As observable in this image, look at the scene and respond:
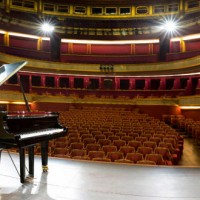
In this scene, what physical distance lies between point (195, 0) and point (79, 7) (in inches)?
261

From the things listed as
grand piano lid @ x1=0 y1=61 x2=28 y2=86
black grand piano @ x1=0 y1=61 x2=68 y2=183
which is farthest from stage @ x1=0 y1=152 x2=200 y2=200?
grand piano lid @ x1=0 y1=61 x2=28 y2=86

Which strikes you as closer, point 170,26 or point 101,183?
point 101,183

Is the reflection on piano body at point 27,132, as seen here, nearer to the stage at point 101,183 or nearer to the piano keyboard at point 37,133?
the piano keyboard at point 37,133

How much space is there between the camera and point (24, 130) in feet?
8.62

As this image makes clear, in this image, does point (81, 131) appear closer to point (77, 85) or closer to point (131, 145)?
point (131, 145)

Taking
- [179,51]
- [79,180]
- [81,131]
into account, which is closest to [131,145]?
[81,131]

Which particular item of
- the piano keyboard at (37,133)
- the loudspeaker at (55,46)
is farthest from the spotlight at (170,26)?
the piano keyboard at (37,133)

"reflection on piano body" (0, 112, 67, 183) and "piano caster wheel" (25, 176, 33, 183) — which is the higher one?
"reflection on piano body" (0, 112, 67, 183)

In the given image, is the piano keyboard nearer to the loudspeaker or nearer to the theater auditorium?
the theater auditorium

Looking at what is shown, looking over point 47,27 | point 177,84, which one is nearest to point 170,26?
point 177,84

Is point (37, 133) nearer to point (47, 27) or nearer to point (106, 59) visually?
point (47, 27)

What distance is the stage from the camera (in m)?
2.22

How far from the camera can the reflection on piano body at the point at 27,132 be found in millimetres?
2230

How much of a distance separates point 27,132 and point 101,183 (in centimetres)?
90
